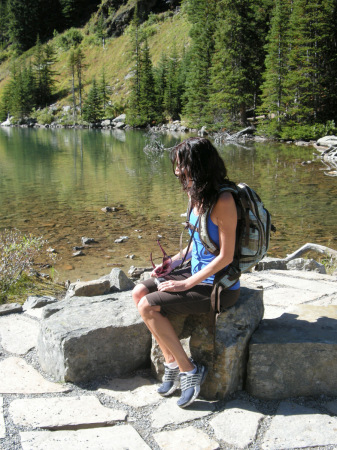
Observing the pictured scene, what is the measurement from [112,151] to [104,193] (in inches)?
493

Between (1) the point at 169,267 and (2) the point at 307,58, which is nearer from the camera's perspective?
(1) the point at 169,267

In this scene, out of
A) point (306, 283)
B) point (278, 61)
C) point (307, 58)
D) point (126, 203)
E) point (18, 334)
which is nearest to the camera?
point (18, 334)

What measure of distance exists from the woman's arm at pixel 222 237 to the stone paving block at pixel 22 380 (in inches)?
41.0

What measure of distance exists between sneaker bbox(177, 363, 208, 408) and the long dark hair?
37.8 inches

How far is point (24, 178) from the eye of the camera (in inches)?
624

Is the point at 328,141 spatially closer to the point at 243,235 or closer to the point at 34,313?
the point at 34,313

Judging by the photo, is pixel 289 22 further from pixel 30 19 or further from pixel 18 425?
pixel 30 19

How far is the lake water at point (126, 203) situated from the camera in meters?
8.12

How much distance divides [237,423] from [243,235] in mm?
1027

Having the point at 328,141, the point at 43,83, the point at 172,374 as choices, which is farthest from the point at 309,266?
the point at 43,83

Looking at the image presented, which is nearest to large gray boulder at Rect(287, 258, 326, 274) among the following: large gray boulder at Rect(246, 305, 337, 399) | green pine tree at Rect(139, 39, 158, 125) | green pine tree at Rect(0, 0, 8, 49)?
large gray boulder at Rect(246, 305, 337, 399)

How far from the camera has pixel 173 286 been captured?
2611mm

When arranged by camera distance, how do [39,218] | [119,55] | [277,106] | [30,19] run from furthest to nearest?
[30,19] < [119,55] < [277,106] < [39,218]

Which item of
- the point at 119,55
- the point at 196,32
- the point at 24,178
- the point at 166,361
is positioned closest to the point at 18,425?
the point at 166,361
